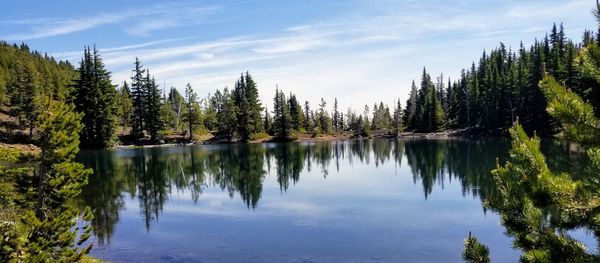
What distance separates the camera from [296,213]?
34562 mm

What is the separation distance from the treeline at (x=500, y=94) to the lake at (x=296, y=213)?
5150 cm

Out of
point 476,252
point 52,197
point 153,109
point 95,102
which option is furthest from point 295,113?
point 476,252

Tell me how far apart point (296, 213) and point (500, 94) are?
350 ft

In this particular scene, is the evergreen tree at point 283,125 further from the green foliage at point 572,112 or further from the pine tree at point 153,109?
the green foliage at point 572,112

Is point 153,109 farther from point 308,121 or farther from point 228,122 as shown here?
point 308,121

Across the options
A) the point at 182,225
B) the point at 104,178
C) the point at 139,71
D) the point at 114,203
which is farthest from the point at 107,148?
the point at 182,225

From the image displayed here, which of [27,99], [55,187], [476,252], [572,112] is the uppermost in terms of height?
[27,99]

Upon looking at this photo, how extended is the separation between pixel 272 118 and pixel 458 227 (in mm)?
121888

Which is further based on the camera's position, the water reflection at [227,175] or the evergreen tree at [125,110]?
the evergreen tree at [125,110]

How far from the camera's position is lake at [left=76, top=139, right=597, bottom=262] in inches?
958

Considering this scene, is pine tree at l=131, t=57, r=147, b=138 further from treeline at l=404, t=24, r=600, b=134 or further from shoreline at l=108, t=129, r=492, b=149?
treeline at l=404, t=24, r=600, b=134

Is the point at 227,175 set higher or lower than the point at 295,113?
lower

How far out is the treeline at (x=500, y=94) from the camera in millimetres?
106688

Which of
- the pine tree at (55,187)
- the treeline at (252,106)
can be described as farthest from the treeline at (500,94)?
the pine tree at (55,187)
